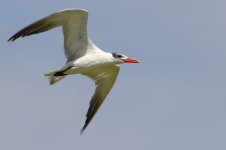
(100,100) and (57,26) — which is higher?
(57,26)

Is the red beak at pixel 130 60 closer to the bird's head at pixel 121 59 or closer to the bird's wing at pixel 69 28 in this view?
the bird's head at pixel 121 59

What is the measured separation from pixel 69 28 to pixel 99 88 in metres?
2.89

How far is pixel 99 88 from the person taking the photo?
2734 cm

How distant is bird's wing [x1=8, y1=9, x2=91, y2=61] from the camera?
24.8 meters

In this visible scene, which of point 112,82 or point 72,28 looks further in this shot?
point 112,82

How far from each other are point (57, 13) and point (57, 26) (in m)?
0.58

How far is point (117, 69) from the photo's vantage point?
1054 inches

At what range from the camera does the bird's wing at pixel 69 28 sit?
24781mm

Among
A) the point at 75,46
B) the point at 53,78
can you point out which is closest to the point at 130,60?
the point at 75,46

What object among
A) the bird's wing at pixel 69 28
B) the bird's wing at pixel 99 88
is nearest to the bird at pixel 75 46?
the bird's wing at pixel 69 28

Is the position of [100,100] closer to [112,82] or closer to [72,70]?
[112,82]

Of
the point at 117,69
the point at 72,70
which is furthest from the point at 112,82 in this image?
the point at 72,70

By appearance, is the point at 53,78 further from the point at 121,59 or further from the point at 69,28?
the point at 121,59

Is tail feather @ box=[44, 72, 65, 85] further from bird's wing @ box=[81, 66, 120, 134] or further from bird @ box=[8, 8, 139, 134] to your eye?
bird's wing @ box=[81, 66, 120, 134]
